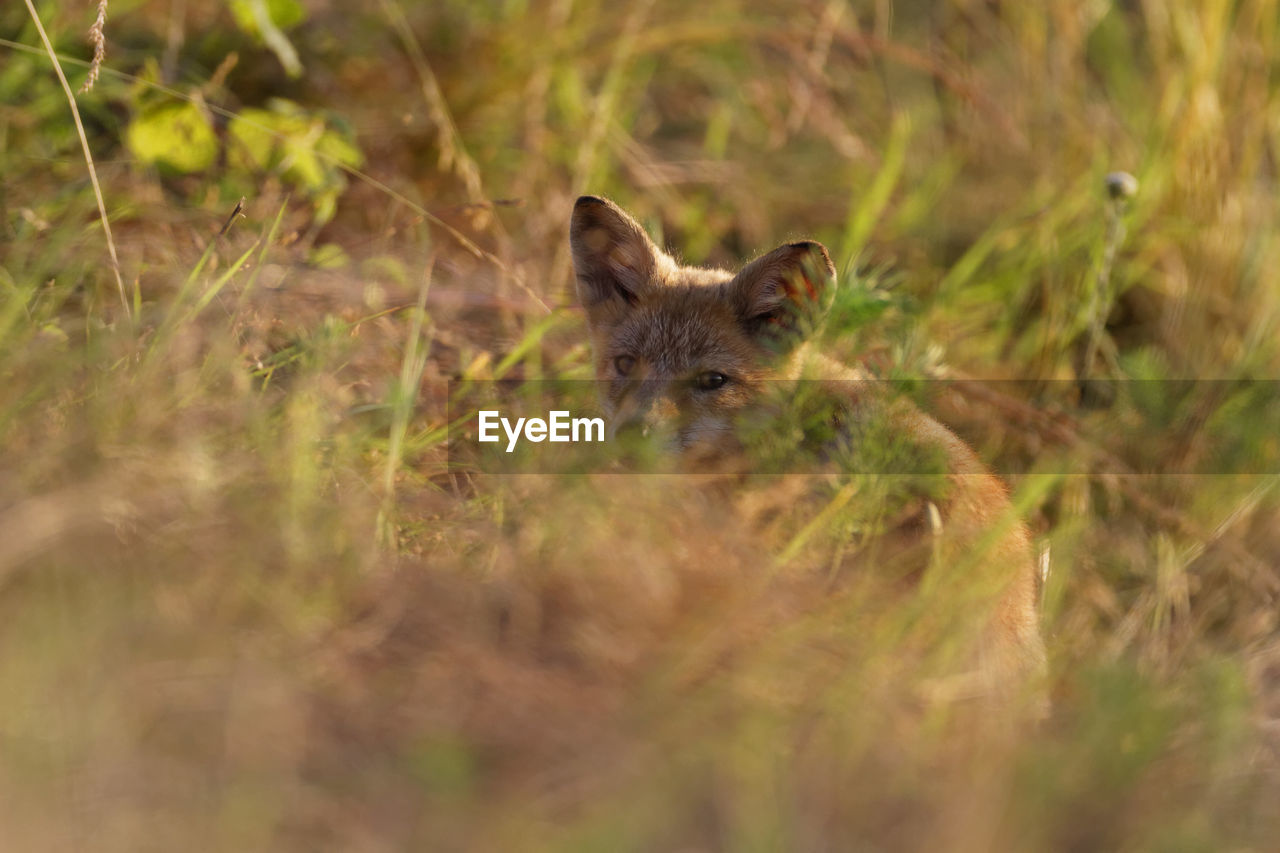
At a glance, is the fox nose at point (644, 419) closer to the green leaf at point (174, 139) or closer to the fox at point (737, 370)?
the fox at point (737, 370)

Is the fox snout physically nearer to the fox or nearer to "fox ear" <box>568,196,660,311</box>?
the fox

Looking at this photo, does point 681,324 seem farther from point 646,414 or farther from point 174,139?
point 174,139

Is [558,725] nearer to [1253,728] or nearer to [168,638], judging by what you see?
[168,638]

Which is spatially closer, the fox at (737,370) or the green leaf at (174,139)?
the fox at (737,370)

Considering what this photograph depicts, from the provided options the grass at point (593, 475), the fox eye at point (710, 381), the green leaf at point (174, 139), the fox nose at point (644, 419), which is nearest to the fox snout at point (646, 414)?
the fox nose at point (644, 419)
